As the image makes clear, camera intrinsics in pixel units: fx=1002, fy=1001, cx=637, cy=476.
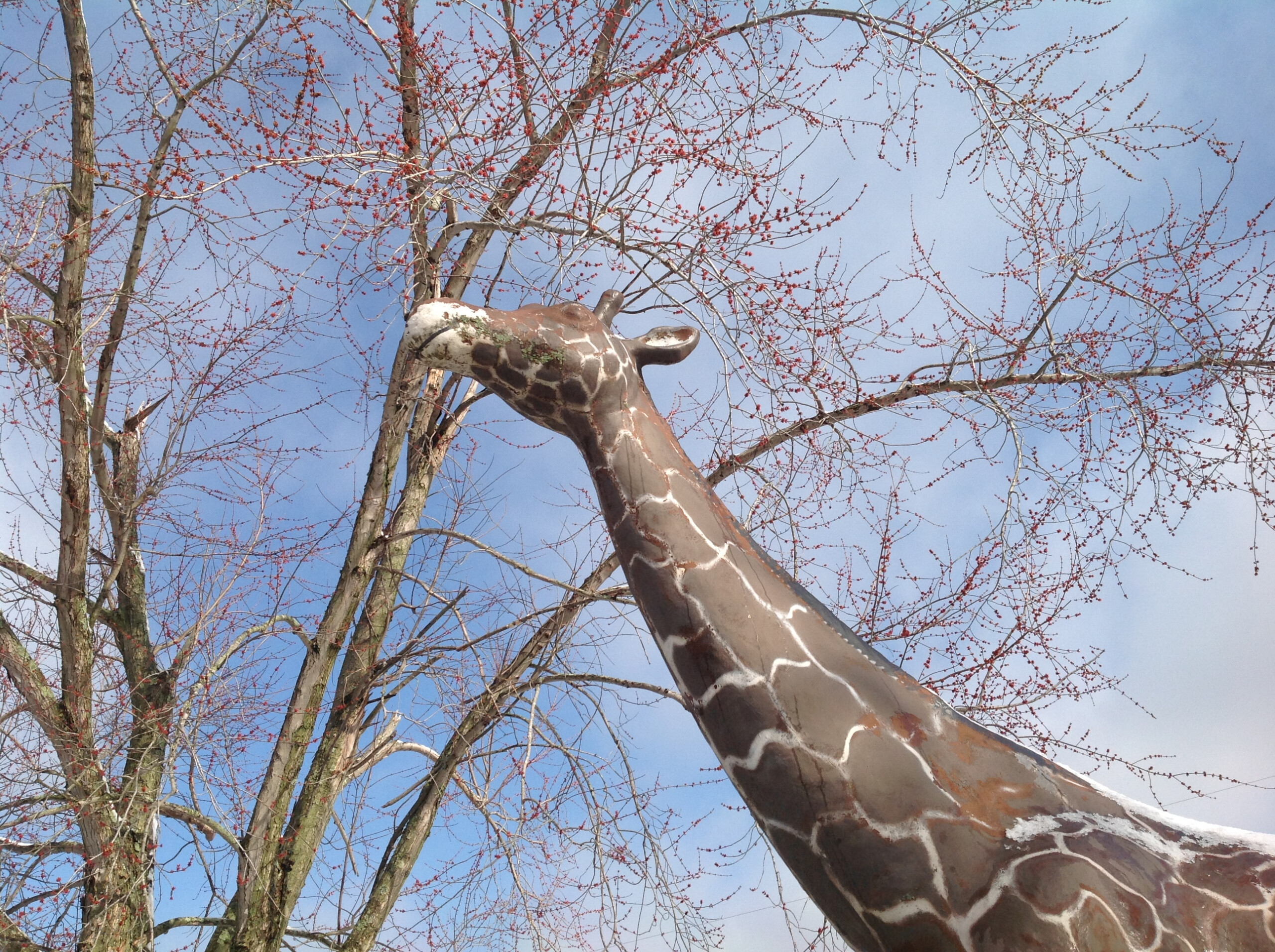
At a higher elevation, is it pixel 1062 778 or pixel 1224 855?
pixel 1062 778

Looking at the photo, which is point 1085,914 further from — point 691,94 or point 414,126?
point 414,126

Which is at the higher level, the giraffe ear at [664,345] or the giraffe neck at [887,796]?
the giraffe ear at [664,345]

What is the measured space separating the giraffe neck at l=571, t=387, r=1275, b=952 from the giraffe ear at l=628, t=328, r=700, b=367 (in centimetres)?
60

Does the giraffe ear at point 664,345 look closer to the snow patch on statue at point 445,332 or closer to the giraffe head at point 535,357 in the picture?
Answer: the giraffe head at point 535,357

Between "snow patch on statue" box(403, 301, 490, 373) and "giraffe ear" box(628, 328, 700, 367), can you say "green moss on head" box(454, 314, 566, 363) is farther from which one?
"giraffe ear" box(628, 328, 700, 367)

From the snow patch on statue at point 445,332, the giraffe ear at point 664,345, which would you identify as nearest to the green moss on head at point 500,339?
the snow patch on statue at point 445,332

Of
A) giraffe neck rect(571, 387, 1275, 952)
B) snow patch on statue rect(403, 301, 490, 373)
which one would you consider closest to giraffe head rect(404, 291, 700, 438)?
snow patch on statue rect(403, 301, 490, 373)

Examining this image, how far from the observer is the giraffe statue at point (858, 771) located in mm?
2734

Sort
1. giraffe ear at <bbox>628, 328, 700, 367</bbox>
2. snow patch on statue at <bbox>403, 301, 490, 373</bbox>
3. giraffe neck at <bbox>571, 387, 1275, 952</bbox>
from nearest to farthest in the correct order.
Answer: giraffe neck at <bbox>571, 387, 1275, 952</bbox>, snow patch on statue at <bbox>403, 301, 490, 373</bbox>, giraffe ear at <bbox>628, 328, 700, 367</bbox>

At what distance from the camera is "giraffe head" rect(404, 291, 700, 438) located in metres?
3.44

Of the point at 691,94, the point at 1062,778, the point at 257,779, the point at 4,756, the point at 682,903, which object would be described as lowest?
the point at 1062,778

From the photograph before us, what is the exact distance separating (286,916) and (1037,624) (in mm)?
4444

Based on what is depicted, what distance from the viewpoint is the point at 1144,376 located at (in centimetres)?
530

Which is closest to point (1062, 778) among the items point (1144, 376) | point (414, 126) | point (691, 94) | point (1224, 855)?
point (1224, 855)
